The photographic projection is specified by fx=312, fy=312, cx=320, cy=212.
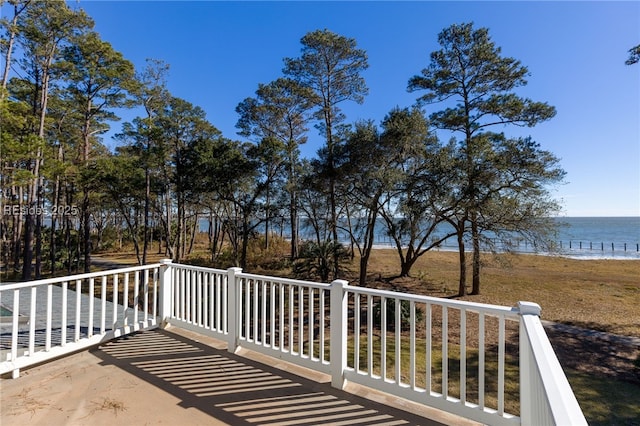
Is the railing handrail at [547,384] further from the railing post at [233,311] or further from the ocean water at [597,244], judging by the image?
the ocean water at [597,244]

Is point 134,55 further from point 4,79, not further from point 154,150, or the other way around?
point 4,79

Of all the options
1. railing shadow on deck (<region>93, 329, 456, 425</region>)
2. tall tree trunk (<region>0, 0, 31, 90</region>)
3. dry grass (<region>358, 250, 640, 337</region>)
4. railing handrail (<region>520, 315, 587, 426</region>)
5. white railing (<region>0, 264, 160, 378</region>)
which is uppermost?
tall tree trunk (<region>0, 0, 31, 90</region>)

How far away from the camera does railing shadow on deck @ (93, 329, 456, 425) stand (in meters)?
2.03

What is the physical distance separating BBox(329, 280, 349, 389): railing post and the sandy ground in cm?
11

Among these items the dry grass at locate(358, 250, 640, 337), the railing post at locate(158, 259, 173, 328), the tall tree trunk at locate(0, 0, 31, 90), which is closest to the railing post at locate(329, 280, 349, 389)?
the railing post at locate(158, 259, 173, 328)

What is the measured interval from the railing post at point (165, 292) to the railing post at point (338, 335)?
2223 millimetres

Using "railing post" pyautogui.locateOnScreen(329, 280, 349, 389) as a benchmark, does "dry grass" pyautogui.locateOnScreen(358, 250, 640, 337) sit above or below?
below

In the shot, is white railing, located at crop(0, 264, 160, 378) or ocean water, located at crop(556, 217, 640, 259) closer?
white railing, located at crop(0, 264, 160, 378)

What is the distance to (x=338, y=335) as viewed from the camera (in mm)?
2416

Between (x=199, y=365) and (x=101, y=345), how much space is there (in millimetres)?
1186

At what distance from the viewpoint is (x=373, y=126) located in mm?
8383

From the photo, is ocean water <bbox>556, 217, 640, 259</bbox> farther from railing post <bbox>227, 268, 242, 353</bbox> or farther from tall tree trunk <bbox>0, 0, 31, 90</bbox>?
tall tree trunk <bbox>0, 0, 31, 90</bbox>

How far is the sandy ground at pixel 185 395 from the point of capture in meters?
1.99

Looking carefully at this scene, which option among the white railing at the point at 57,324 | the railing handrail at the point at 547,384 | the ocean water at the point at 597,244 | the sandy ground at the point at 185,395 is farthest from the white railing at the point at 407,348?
the ocean water at the point at 597,244
